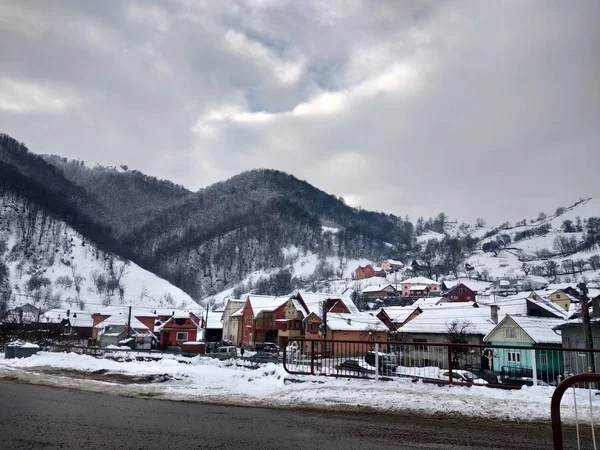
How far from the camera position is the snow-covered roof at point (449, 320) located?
48719mm

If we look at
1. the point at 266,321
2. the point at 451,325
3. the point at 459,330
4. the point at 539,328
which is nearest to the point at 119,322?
the point at 266,321

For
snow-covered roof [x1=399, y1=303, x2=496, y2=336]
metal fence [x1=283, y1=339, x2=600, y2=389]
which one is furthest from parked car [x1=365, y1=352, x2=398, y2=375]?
snow-covered roof [x1=399, y1=303, x2=496, y2=336]

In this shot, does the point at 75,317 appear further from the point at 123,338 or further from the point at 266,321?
the point at 266,321

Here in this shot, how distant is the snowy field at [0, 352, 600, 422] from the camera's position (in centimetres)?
889

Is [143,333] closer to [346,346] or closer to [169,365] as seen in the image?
[169,365]

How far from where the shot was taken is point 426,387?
10.8m

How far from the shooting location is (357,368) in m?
12.3

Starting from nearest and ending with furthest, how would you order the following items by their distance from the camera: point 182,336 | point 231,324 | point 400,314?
1. point 182,336
2. point 400,314
3. point 231,324

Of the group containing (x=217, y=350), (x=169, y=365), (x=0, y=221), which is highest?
(x=0, y=221)

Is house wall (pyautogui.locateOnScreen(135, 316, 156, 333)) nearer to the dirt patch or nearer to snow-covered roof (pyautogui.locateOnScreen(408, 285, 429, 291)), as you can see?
the dirt patch

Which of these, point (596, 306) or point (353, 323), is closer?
point (596, 306)

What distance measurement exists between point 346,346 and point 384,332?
47.9m

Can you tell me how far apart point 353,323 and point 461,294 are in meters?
74.3

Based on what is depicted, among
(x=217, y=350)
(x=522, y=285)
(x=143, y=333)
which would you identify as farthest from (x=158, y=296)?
(x=522, y=285)
